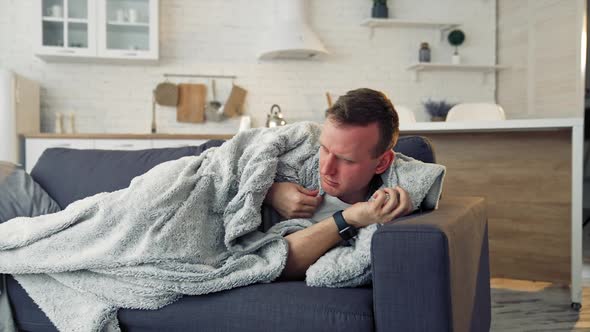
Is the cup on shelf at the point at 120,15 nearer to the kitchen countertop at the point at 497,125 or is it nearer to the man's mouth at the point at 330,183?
the kitchen countertop at the point at 497,125

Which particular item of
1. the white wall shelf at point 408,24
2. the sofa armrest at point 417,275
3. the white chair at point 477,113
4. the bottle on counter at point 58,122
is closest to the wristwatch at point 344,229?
A: the sofa armrest at point 417,275

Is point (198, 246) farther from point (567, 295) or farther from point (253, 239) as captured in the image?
point (567, 295)

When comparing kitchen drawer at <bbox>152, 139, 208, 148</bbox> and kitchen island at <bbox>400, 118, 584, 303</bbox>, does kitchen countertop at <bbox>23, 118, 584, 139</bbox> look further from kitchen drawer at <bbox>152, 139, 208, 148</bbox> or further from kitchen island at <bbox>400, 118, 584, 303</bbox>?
kitchen drawer at <bbox>152, 139, 208, 148</bbox>

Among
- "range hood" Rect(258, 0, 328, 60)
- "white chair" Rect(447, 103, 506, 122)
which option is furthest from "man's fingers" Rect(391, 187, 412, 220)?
"range hood" Rect(258, 0, 328, 60)

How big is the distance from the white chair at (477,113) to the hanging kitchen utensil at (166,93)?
242 centimetres

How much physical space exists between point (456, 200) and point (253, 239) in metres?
0.71

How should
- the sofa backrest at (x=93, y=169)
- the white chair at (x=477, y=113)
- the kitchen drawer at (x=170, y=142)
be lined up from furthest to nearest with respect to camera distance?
the kitchen drawer at (x=170, y=142), the white chair at (x=477, y=113), the sofa backrest at (x=93, y=169)

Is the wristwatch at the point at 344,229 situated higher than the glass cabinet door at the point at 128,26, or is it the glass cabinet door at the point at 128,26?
the glass cabinet door at the point at 128,26

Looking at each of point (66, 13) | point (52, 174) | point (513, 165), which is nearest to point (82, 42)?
point (66, 13)

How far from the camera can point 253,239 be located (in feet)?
5.46

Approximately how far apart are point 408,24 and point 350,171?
4.32 metres

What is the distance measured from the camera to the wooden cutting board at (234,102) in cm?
523

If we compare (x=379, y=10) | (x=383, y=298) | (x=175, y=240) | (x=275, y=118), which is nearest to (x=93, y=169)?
(x=175, y=240)

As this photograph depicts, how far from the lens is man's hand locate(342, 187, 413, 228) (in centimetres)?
153
